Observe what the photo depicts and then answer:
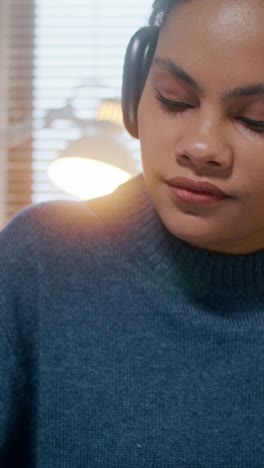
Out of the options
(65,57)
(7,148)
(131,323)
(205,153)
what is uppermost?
(205,153)

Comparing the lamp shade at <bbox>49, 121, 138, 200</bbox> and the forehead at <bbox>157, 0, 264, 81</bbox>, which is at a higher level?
the forehead at <bbox>157, 0, 264, 81</bbox>

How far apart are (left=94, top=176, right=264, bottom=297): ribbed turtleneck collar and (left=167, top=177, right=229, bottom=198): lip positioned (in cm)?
13

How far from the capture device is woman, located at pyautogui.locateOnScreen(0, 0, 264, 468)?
0.81 metres

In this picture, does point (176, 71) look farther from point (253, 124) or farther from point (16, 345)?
point (16, 345)

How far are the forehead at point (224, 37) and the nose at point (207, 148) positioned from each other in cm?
5

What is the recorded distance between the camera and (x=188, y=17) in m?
0.67

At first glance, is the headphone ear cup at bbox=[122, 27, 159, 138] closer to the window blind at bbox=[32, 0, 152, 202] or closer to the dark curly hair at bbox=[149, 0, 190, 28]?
the dark curly hair at bbox=[149, 0, 190, 28]

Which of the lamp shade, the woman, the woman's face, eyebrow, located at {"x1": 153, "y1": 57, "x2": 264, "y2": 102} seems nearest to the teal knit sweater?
the woman

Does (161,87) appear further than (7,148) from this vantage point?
No

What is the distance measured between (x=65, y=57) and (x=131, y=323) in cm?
138

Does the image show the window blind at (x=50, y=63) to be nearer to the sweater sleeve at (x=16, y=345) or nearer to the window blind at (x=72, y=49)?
the window blind at (x=72, y=49)

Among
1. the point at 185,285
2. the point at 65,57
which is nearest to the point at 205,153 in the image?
the point at 185,285

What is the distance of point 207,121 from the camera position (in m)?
0.67

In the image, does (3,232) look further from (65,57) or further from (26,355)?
(65,57)
